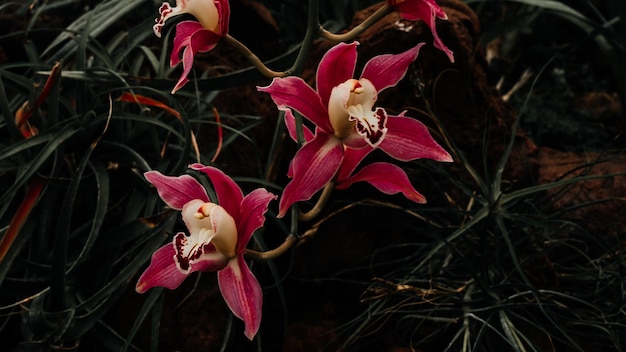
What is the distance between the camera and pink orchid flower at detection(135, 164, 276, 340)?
77 cm

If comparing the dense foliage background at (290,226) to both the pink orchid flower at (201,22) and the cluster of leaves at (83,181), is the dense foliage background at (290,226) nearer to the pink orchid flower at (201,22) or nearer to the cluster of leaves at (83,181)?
the cluster of leaves at (83,181)

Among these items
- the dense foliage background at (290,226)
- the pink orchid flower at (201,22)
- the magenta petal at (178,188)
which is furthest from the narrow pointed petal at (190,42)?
the dense foliage background at (290,226)

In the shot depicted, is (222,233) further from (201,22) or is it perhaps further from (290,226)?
(290,226)

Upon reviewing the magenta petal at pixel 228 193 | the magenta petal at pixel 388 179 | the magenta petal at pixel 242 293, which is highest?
the magenta petal at pixel 228 193

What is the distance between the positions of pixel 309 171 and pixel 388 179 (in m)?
0.14

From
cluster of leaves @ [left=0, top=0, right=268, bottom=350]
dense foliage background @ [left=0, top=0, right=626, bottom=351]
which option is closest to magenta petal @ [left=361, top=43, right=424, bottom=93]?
dense foliage background @ [left=0, top=0, right=626, bottom=351]

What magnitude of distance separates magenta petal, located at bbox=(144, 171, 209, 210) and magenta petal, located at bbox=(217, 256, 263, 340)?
0.10 metres

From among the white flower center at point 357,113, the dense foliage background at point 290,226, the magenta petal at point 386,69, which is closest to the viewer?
the white flower center at point 357,113

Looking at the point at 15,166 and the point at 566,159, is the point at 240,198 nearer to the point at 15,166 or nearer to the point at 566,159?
the point at 15,166

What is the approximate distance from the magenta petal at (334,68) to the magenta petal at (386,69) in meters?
0.03

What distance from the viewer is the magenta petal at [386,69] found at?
0.82m

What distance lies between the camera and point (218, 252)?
2.66ft

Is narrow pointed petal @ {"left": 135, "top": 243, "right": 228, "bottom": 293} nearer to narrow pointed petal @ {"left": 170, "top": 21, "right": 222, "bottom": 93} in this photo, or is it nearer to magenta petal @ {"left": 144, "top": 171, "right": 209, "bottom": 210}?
magenta petal @ {"left": 144, "top": 171, "right": 209, "bottom": 210}

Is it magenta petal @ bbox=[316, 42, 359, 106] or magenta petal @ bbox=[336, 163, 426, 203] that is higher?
magenta petal @ bbox=[316, 42, 359, 106]
